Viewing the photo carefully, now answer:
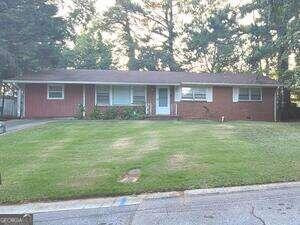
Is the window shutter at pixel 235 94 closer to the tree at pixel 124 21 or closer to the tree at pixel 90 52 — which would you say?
the tree at pixel 124 21

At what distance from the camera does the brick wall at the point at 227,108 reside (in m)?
28.5

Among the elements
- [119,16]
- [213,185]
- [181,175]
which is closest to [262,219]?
[213,185]

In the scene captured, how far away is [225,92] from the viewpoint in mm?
29219

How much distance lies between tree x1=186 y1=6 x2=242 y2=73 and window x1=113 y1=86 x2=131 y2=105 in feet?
44.1

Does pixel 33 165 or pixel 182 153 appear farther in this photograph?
pixel 182 153

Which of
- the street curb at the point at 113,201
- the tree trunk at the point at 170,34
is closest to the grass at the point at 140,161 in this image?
the street curb at the point at 113,201

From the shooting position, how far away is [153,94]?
29.0 meters

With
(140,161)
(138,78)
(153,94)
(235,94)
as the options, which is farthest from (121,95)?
(140,161)

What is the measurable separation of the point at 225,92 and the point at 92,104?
8.00 m

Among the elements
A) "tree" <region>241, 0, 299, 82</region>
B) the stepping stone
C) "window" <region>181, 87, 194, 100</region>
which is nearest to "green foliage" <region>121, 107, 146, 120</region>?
"window" <region>181, 87, 194, 100</region>

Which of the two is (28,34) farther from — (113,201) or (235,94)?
(113,201)

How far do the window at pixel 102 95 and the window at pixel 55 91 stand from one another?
2.08 meters

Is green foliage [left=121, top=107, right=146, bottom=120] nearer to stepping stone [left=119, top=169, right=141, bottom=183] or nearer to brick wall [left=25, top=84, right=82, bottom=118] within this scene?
brick wall [left=25, top=84, right=82, bottom=118]

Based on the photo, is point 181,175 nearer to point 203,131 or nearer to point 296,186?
point 296,186
